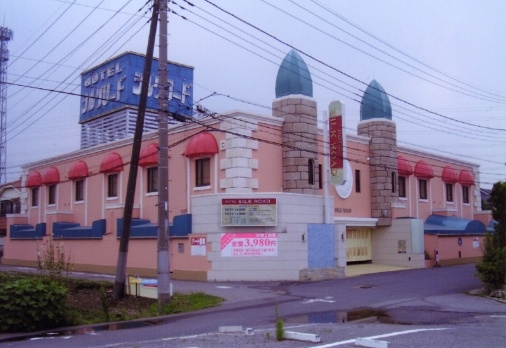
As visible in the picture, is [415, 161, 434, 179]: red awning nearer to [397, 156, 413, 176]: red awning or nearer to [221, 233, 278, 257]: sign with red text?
[397, 156, 413, 176]: red awning

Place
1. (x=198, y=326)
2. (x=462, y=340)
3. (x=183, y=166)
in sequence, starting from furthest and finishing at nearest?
1. (x=183, y=166)
2. (x=198, y=326)
3. (x=462, y=340)

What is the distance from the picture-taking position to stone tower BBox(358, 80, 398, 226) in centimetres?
3212

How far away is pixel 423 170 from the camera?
35.8 meters

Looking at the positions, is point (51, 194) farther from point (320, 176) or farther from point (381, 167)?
point (381, 167)

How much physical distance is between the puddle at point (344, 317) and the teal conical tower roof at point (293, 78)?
46.2 feet

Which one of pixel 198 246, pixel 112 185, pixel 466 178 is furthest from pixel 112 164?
Answer: pixel 466 178

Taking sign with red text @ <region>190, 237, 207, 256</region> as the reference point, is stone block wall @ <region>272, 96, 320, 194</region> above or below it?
above

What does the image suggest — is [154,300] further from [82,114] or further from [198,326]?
[82,114]

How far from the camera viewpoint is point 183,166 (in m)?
28.1

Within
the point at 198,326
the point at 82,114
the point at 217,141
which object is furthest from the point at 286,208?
the point at 82,114

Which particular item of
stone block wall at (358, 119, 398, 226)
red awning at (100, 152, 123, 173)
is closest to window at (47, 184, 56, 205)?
red awning at (100, 152, 123, 173)

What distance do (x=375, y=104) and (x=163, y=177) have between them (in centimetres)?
1909

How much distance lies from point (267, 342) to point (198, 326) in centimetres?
385

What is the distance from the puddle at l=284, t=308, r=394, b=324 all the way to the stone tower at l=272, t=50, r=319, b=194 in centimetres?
1157
